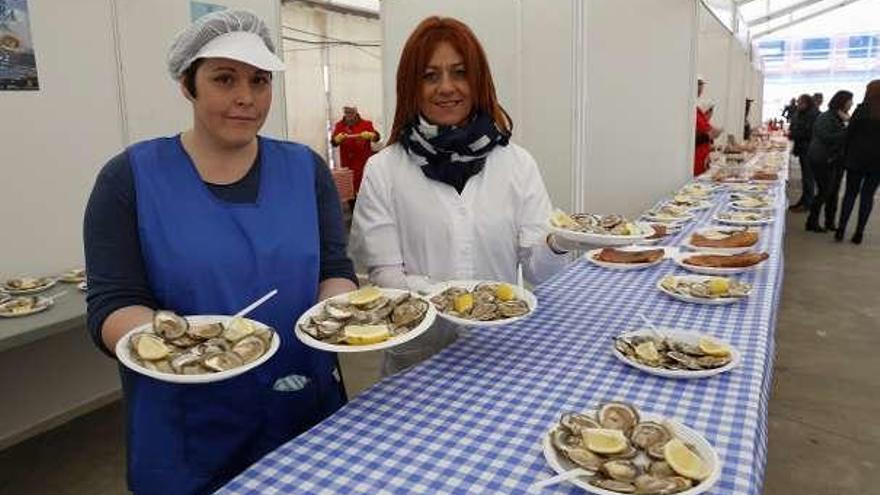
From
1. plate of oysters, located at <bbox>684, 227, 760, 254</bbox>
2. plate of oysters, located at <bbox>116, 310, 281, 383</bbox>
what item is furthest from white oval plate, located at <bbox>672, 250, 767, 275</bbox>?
plate of oysters, located at <bbox>116, 310, 281, 383</bbox>

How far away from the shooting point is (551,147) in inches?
134

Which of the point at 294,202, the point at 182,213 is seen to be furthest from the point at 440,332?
the point at 182,213

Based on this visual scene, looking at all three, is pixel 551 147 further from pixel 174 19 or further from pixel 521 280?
pixel 174 19

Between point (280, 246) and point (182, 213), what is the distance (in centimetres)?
19

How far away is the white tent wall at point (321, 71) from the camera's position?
9.21m

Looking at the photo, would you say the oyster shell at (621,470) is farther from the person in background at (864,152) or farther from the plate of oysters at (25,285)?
the person in background at (864,152)

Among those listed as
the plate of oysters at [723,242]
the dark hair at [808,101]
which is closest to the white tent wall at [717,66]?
the dark hair at [808,101]

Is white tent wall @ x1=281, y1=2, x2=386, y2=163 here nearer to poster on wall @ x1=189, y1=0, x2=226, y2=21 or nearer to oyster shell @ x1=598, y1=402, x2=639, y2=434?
poster on wall @ x1=189, y1=0, x2=226, y2=21

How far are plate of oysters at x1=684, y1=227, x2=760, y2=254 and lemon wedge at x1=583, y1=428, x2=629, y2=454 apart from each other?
1517 millimetres

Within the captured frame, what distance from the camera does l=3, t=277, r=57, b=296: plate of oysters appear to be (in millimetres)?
2430

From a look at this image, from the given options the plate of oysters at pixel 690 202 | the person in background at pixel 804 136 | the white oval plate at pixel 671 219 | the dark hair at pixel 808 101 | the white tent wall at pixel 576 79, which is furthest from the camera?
the dark hair at pixel 808 101

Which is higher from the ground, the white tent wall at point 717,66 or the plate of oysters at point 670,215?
the white tent wall at point 717,66

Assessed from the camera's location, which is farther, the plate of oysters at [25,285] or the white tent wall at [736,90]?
the white tent wall at [736,90]

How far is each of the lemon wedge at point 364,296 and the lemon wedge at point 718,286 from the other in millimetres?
983
